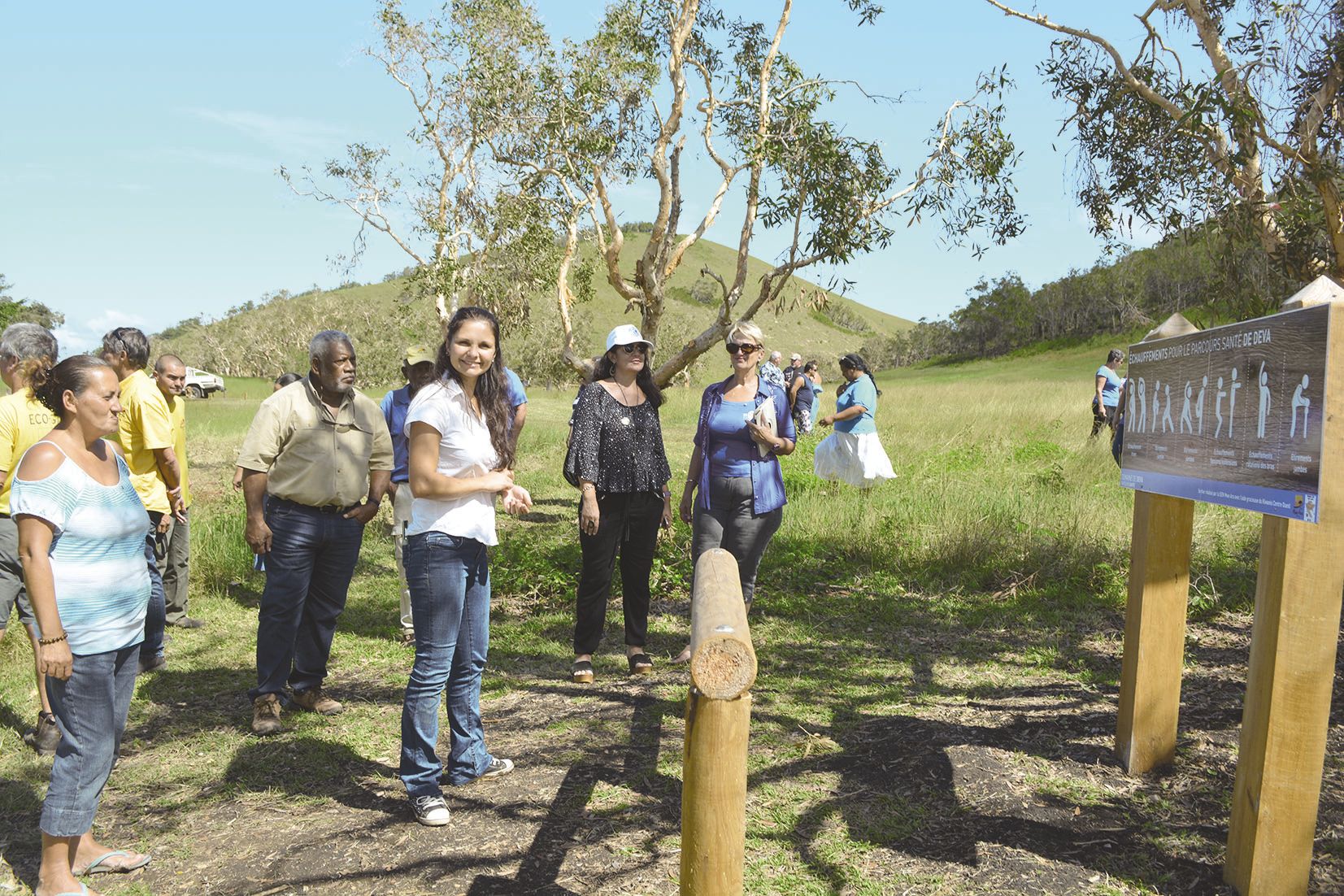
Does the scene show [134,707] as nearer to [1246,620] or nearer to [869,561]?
[869,561]

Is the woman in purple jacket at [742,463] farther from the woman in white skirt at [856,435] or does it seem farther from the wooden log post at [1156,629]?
the woman in white skirt at [856,435]

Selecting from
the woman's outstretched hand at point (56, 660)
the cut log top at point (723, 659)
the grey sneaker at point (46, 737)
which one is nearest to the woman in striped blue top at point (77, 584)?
the woman's outstretched hand at point (56, 660)

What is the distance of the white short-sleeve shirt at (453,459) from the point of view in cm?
359

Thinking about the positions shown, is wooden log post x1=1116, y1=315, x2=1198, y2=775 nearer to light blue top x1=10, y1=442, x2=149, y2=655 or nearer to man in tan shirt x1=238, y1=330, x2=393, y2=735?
man in tan shirt x1=238, y1=330, x2=393, y2=735

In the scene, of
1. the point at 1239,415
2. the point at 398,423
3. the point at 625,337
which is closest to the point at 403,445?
the point at 398,423

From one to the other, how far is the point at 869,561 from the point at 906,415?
1365cm

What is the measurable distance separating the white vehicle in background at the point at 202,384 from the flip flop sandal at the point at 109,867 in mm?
54434

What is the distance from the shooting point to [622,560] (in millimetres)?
5648

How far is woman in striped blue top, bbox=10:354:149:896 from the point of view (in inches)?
118

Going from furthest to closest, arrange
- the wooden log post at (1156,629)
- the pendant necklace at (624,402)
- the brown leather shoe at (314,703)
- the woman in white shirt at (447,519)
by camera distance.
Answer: the pendant necklace at (624,402)
the brown leather shoe at (314,703)
the wooden log post at (1156,629)
the woman in white shirt at (447,519)

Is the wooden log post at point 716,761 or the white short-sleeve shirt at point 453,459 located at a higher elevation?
the white short-sleeve shirt at point 453,459

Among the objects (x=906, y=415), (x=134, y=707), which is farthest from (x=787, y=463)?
(x=134, y=707)

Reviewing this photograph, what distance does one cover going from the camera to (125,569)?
3238 mm

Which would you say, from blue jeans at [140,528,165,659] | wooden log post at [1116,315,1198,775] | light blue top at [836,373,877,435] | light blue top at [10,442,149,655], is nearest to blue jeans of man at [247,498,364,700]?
blue jeans at [140,528,165,659]
